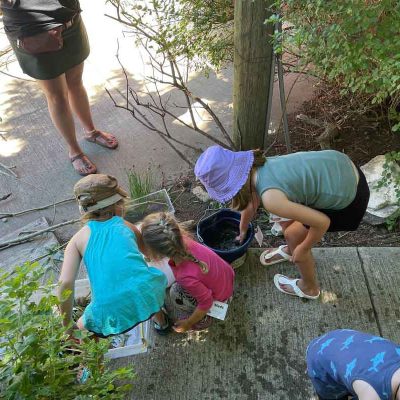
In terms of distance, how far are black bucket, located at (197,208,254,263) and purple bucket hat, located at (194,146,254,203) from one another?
0.64 m

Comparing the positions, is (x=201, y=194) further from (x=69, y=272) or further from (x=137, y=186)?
(x=69, y=272)

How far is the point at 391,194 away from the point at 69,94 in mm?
2626

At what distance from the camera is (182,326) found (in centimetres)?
245

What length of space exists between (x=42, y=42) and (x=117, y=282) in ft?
6.28

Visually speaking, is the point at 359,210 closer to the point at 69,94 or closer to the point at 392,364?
the point at 392,364

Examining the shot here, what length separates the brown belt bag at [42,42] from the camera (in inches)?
119

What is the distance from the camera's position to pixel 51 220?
3.60m

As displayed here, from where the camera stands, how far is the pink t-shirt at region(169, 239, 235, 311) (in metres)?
2.25

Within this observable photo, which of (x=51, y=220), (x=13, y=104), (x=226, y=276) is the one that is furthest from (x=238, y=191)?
(x=13, y=104)

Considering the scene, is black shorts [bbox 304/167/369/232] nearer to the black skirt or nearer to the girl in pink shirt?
the girl in pink shirt

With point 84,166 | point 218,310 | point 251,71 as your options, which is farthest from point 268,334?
point 84,166

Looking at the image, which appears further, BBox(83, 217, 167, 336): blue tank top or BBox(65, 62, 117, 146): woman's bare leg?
BBox(65, 62, 117, 146): woman's bare leg

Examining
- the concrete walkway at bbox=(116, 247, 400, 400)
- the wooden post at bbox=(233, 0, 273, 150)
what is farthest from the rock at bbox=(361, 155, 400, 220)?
the wooden post at bbox=(233, 0, 273, 150)

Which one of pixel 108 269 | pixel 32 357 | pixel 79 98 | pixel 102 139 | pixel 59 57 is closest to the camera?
pixel 32 357
